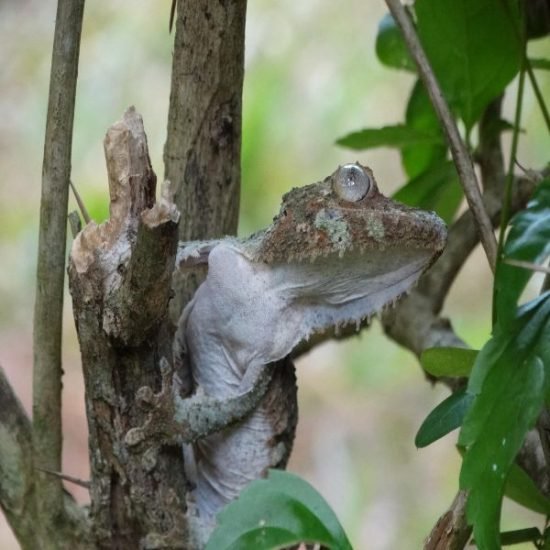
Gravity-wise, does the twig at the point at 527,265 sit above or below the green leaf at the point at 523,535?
above

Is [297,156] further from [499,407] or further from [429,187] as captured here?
[499,407]

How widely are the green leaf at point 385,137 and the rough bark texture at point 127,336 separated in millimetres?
384

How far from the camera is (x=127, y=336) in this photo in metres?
0.82

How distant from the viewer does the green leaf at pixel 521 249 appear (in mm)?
631

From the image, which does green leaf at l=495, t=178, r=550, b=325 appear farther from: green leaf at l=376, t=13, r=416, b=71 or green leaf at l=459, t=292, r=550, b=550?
green leaf at l=376, t=13, r=416, b=71

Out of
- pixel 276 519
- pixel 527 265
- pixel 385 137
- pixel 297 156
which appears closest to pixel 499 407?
pixel 527 265

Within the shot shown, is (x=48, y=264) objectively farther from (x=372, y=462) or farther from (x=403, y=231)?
(x=372, y=462)

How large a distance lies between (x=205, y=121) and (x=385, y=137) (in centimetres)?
24

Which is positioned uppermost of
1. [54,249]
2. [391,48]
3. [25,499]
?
[391,48]

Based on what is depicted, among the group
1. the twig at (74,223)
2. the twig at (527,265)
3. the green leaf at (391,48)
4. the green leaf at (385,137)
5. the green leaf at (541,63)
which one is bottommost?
the twig at (527,265)

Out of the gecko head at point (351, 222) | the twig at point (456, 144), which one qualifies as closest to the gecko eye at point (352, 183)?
the gecko head at point (351, 222)

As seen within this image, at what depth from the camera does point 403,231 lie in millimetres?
860

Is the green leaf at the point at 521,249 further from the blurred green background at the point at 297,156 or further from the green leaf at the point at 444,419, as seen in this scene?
the blurred green background at the point at 297,156

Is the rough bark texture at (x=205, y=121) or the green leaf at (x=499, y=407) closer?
the green leaf at (x=499, y=407)
